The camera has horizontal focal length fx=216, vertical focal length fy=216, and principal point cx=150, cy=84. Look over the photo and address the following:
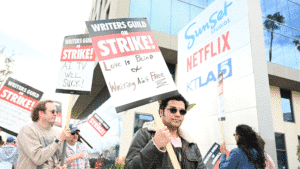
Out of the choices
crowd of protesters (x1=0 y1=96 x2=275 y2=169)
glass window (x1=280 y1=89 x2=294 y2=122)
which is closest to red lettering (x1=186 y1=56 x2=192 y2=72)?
crowd of protesters (x1=0 y1=96 x2=275 y2=169)

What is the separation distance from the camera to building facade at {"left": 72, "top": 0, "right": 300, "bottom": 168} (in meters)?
10.9

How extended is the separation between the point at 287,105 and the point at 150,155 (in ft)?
52.5

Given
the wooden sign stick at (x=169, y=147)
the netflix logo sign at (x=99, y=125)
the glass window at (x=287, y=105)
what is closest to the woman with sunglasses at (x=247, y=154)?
the wooden sign stick at (x=169, y=147)

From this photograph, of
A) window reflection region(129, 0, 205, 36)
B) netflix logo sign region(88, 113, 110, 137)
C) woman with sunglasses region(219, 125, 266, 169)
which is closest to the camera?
woman with sunglasses region(219, 125, 266, 169)

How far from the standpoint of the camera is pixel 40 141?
2438 mm

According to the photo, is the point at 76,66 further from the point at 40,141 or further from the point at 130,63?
the point at 130,63

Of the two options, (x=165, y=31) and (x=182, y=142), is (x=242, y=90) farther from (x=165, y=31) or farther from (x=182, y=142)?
(x=165, y=31)

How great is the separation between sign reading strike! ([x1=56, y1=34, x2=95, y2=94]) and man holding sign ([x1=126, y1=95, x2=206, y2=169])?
4.92 ft

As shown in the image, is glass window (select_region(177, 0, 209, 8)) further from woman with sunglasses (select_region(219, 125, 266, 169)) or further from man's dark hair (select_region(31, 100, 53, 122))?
man's dark hair (select_region(31, 100, 53, 122))

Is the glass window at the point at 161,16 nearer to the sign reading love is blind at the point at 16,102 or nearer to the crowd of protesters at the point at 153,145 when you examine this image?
the sign reading love is blind at the point at 16,102

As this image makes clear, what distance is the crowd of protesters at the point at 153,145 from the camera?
1.66 m

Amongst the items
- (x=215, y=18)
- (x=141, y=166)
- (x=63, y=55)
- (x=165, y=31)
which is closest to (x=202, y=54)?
(x=215, y=18)

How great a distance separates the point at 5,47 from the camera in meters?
14.0

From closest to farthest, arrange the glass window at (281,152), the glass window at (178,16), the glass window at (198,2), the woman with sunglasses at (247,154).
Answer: the woman with sunglasses at (247,154), the glass window at (178,16), the glass window at (198,2), the glass window at (281,152)
